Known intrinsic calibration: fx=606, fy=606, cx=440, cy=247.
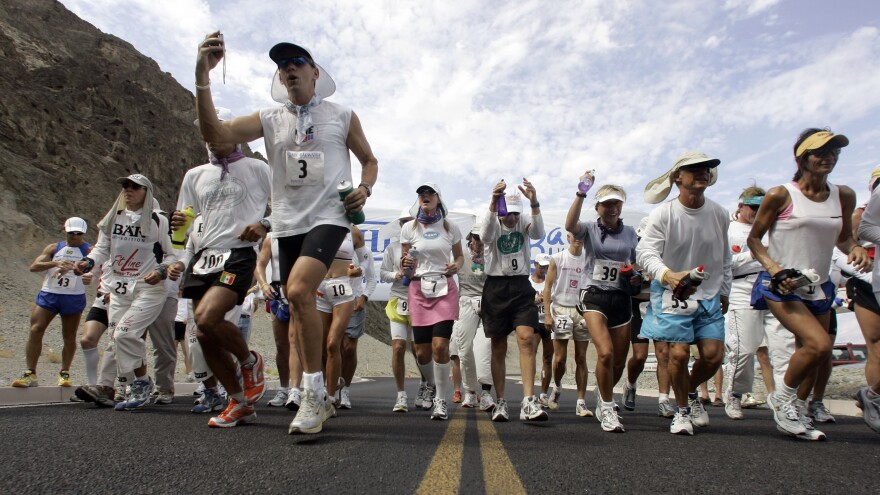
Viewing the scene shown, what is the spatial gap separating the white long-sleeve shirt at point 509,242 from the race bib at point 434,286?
0.47 m

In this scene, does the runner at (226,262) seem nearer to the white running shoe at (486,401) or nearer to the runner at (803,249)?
the white running shoe at (486,401)

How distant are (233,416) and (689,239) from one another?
12.2ft

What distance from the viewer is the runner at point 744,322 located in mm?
6387

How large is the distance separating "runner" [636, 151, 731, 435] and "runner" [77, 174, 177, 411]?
440 centimetres

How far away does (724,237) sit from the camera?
16.3 ft

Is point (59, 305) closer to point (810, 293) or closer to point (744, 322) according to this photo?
point (810, 293)

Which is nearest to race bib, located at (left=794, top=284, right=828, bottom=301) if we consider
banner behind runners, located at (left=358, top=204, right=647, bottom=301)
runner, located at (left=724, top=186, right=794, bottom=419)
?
runner, located at (left=724, top=186, right=794, bottom=419)

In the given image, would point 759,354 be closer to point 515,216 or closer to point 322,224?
point 515,216

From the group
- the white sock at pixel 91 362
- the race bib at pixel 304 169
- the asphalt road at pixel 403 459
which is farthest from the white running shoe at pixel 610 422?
the white sock at pixel 91 362

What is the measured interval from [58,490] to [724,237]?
474cm

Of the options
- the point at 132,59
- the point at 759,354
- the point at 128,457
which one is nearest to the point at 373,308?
the point at 132,59

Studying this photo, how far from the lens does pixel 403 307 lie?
25.5 feet

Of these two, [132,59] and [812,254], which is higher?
[132,59]

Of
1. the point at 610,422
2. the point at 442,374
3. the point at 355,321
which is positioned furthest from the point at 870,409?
the point at 355,321
